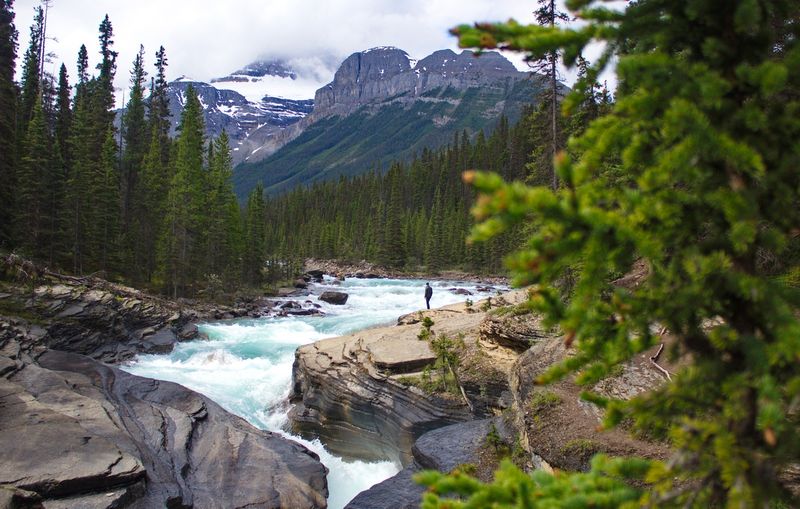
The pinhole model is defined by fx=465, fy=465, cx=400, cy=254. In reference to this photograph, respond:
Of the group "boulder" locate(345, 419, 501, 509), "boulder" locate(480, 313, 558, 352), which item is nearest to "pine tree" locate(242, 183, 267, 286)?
"boulder" locate(480, 313, 558, 352)

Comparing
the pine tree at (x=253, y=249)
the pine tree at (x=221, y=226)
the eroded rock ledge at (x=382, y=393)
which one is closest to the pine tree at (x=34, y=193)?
the pine tree at (x=221, y=226)

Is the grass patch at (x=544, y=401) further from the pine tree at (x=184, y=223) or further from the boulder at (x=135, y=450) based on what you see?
the pine tree at (x=184, y=223)

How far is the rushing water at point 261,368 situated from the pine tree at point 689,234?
10868 mm

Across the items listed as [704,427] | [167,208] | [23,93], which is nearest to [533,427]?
[704,427]

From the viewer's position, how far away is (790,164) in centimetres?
246

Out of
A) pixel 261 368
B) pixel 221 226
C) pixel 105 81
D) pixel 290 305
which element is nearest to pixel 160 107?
pixel 105 81

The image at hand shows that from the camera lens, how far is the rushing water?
13711mm

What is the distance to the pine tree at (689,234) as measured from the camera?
2.22 meters

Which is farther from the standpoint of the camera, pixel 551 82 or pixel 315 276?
pixel 315 276

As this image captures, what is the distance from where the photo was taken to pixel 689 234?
262 cm

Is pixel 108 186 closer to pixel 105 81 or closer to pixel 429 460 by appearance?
pixel 105 81

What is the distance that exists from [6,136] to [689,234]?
43.9 meters

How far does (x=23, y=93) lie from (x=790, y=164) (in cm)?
5787

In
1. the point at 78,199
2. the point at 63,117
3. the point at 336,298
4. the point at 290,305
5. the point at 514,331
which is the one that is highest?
the point at 63,117
